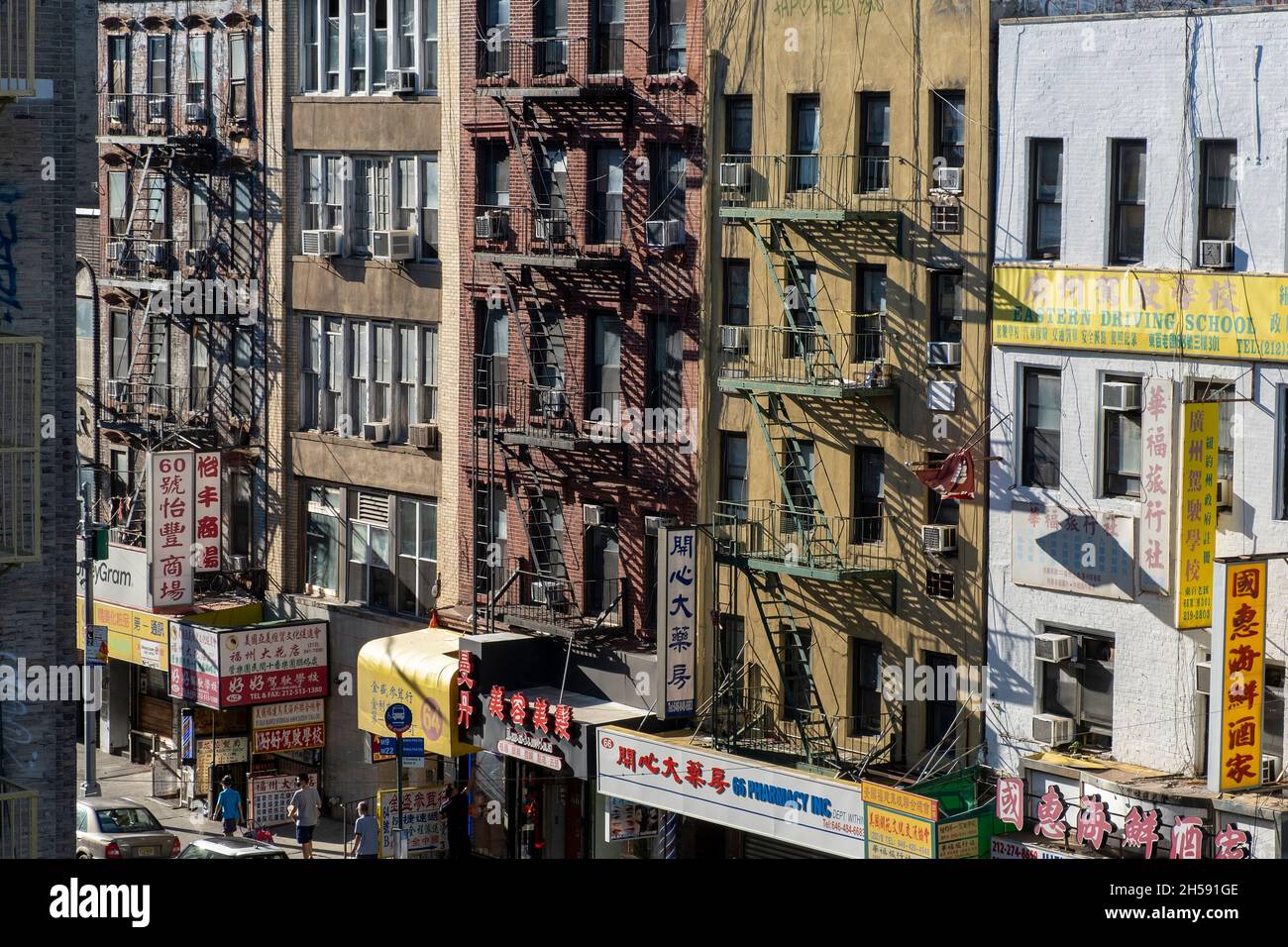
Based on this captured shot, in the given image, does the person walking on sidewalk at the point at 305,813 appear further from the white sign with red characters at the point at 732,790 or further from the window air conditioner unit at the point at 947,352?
the window air conditioner unit at the point at 947,352

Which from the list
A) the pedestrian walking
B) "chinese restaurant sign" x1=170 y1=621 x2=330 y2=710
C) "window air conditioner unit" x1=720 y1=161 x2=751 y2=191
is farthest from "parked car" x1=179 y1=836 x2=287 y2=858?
"window air conditioner unit" x1=720 y1=161 x2=751 y2=191

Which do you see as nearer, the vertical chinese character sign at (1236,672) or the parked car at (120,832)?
the vertical chinese character sign at (1236,672)

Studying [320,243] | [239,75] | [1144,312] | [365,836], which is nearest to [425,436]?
[320,243]

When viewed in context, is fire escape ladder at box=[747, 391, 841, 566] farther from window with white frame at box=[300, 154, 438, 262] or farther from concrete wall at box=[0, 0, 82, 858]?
concrete wall at box=[0, 0, 82, 858]

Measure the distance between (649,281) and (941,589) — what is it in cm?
848

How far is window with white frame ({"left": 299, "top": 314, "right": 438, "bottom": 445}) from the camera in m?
44.0

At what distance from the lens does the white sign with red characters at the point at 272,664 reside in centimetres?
4531

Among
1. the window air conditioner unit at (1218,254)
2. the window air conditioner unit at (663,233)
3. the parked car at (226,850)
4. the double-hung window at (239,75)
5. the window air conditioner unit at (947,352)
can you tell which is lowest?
the parked car at (226,850)

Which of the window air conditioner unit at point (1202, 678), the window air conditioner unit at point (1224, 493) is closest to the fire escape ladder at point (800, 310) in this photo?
the window air conditioner unit at point (1224, 493)

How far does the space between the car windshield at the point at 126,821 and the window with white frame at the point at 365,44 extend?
1552 cm

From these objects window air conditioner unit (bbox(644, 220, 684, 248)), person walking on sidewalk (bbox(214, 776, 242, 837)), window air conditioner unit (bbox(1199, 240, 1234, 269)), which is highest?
window air conditioner unit (bbox(644, 220, 684, 248))

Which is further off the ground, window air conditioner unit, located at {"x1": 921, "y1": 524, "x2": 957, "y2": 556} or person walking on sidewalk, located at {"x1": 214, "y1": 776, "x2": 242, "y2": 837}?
window air conditioner unit, located at {"x1": 921, "y1": 524, "x2": 957, "y2": 556}

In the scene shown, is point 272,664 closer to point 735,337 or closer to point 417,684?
point 417,684

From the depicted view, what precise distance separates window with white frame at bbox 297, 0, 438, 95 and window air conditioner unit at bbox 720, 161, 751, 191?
9.04m
